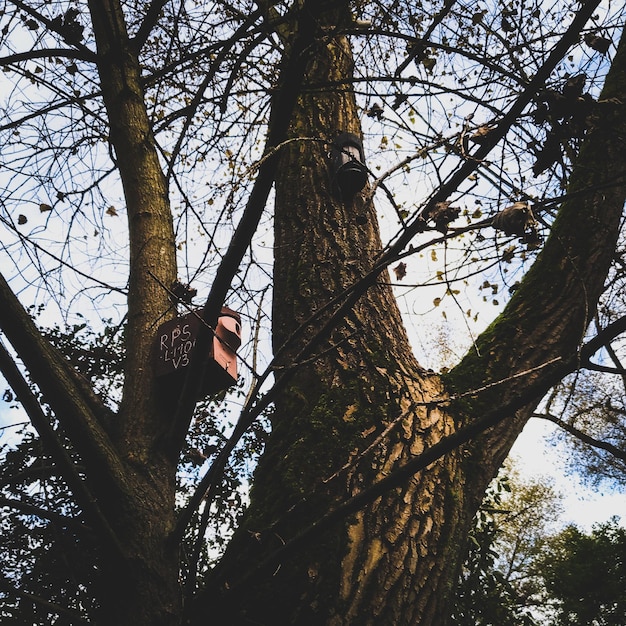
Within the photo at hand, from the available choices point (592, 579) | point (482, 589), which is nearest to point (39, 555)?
point (482, 589)

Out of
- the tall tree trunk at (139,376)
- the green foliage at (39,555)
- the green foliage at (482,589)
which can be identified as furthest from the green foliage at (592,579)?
the tall tree trunk at (139,376)

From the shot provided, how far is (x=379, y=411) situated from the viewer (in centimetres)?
162

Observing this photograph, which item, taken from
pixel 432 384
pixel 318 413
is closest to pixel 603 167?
pixel 432 384

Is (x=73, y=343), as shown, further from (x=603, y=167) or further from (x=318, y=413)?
(x=603, y=167)

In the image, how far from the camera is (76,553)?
2.82m

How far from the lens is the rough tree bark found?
1.32 metres

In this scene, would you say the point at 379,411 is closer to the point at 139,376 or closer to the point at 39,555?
the point at 139,376

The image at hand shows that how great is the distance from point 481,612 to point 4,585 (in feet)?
9.38

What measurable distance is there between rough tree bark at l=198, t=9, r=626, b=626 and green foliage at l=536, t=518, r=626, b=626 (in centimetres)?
889

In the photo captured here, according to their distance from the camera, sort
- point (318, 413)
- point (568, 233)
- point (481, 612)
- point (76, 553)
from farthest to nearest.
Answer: point (481, 612) → point (76, 553) → point (568, 233) → point (318, 413)

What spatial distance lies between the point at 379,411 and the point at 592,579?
32.2 feet

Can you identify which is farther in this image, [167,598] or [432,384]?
[432,384]

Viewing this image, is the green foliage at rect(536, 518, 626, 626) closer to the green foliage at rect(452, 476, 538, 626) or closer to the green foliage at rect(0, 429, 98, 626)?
the green foliage at rect(452, 476, 538, 626)

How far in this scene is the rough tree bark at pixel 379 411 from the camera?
1321mm
